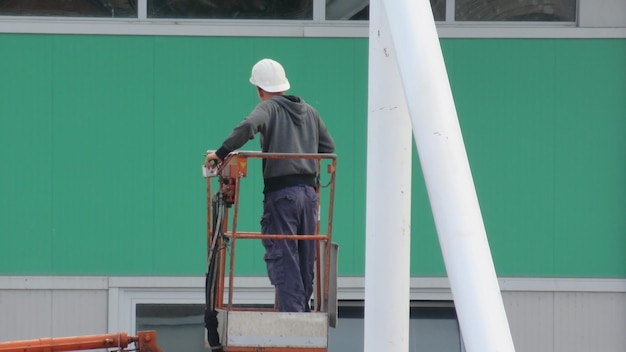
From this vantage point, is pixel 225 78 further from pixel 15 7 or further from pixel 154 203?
pixel 15 7

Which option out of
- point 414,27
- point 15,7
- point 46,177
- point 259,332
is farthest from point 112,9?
point 414,27

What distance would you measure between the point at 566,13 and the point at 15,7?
14.2 ft

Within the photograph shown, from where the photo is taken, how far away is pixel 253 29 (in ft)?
31.3

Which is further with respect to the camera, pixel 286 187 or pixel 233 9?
pixel 233 9

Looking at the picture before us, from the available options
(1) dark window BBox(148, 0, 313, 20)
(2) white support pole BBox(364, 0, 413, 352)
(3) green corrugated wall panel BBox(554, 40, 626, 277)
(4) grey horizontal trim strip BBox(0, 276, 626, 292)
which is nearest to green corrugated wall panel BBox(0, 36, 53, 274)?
(4) grey horizontal trim strip BBox(0, 276, 626, 292)

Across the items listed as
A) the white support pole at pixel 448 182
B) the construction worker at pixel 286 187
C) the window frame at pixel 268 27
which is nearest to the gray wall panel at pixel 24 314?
the window frame at pixel 268 27

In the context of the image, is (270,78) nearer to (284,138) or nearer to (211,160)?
(284,138)

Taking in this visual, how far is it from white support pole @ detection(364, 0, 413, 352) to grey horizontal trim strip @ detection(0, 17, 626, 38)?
5.38 metres

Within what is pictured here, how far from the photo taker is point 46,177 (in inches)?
375

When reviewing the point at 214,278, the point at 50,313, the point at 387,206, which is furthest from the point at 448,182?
the point at 50,313

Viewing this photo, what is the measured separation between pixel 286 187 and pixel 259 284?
3149mm

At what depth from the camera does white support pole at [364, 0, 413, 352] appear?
4105 millimetres

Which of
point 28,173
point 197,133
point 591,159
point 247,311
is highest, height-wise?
point 197,133

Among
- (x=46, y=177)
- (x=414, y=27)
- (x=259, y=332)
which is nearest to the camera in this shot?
(x=414, y=27)
